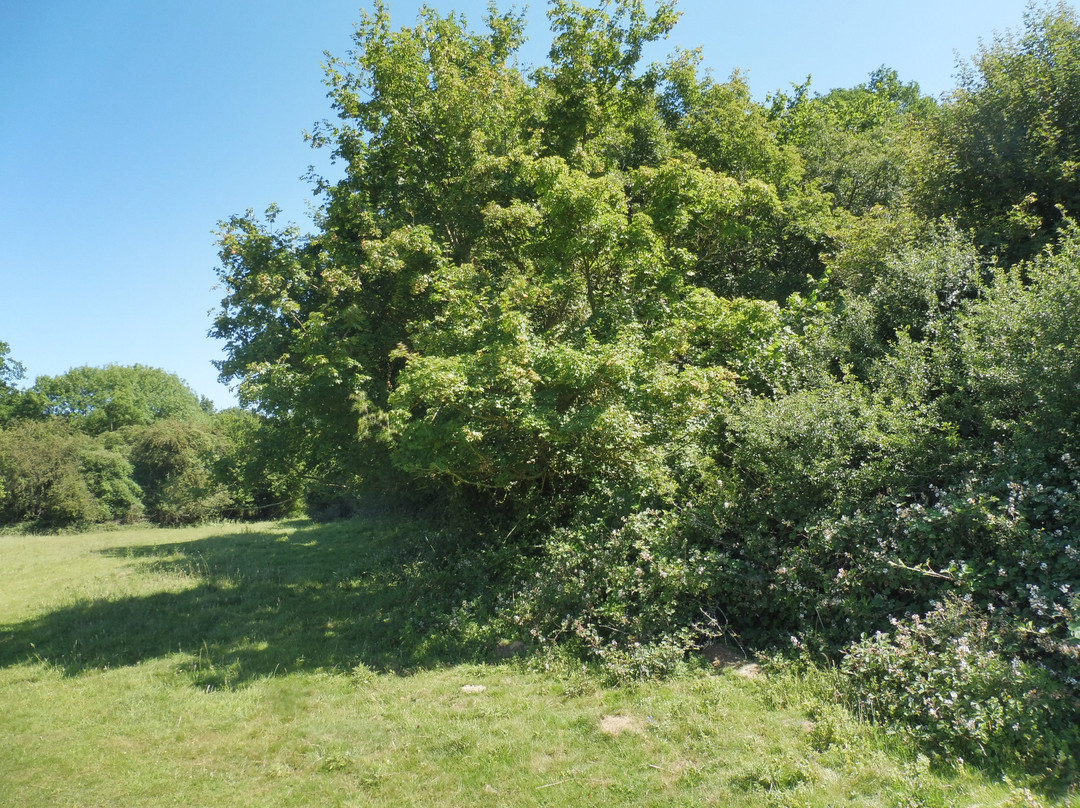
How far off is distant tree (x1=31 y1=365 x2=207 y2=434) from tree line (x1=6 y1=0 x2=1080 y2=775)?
164 feet

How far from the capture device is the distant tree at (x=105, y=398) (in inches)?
2122

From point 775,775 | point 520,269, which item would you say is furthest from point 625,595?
point 520,269

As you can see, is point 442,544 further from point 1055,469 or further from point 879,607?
point 1055,469

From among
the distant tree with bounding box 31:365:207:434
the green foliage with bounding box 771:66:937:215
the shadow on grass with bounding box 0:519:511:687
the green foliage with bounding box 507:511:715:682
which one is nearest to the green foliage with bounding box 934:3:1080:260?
the green foliage with bounding box 771:66:937:215

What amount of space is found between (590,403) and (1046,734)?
6.22 metres

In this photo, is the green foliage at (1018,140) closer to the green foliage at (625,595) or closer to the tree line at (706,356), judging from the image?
the tree line at (706,356)

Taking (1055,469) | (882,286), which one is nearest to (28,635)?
(1055,469)

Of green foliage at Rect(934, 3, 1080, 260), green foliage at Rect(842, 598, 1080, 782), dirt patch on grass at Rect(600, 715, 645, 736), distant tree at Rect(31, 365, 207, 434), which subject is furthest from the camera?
distant tree at Rect(31, 365, 207, 434)

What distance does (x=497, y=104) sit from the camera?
13367 millimetres

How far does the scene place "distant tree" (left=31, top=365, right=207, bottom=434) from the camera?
5391 centimetres

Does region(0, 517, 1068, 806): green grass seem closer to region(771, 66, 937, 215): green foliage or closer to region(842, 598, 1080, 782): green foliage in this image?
region(842, 598, 1080, 782): green foliage

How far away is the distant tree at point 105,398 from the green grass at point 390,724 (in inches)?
2044

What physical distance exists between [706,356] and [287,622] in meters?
8.58

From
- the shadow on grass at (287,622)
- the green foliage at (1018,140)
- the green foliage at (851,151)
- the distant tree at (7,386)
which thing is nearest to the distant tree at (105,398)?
the distant tree at (7,386)
